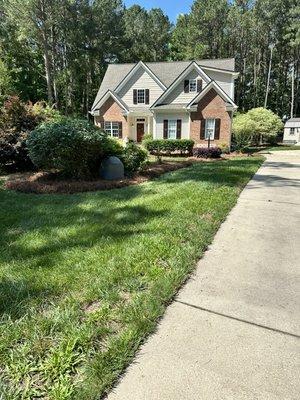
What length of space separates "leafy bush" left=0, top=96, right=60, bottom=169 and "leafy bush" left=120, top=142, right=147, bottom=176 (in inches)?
142

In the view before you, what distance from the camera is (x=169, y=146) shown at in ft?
66.0

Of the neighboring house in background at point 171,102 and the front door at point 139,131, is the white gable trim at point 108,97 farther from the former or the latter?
the front door at point 139,131

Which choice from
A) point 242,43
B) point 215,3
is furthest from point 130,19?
point 242,43

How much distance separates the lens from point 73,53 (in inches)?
1398

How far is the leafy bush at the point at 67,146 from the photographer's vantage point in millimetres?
8680

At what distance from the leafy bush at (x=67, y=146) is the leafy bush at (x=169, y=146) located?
10.7 metres

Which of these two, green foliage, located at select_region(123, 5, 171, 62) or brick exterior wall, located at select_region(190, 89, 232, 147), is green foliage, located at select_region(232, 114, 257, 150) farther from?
green foliage, located at select_region(123, 5, 171, 62)

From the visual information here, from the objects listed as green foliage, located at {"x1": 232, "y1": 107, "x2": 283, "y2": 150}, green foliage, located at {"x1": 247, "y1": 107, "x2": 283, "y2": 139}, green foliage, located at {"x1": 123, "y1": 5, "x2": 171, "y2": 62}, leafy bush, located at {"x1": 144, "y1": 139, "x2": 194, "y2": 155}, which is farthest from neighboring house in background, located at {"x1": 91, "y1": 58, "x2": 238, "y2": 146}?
green foliage, located at {"x1": 123, "y1": 5, "x2": 171, "y2": 62}

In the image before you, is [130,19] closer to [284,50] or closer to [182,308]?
[284,50]

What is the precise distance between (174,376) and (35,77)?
39112 mm

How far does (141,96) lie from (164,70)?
3.12 m

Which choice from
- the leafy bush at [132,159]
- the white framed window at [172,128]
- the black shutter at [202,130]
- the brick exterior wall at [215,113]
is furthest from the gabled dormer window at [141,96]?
the leafy bush at [132,159]

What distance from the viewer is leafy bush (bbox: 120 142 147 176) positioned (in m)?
10.5

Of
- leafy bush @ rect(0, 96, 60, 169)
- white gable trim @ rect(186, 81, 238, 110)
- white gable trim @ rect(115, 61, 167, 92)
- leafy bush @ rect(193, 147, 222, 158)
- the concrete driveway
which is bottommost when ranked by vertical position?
the concrete driveway
